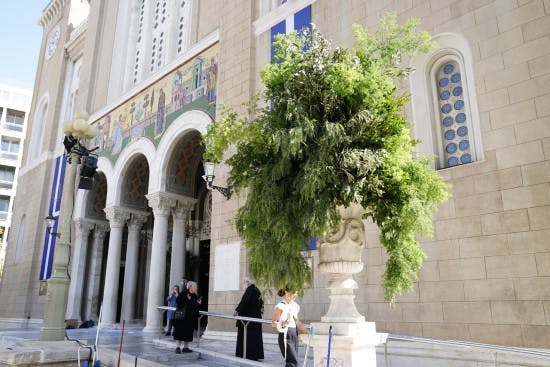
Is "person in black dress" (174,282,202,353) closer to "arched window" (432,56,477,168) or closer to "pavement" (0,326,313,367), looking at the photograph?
"pavement" (0,326,313,367)

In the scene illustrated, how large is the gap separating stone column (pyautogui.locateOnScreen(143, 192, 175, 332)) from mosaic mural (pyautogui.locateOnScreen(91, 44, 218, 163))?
195 cm

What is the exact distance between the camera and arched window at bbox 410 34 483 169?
695 cm

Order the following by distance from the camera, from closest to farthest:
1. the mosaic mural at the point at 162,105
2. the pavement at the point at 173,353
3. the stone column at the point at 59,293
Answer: the pavement at the point at 173,353
the stone column at the point at 59,293
the mosaic mural at the point at 162,105

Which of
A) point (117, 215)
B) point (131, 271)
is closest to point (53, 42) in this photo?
point (117, 215)

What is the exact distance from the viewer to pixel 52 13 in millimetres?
23844

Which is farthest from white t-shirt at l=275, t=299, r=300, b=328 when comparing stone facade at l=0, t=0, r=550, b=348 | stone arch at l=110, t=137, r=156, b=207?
stone arch at l=110, t=137, r=156, b=207

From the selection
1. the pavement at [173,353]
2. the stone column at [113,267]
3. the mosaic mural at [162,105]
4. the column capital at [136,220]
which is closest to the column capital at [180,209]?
the mosaic mural at [162,105]

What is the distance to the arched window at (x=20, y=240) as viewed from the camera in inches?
785

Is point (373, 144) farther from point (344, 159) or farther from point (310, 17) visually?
point (310, 17)

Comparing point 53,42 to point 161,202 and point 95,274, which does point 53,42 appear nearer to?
point 95,274

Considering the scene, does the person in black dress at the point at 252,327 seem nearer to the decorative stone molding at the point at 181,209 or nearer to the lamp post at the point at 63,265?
the lamp post at the point at 63,265

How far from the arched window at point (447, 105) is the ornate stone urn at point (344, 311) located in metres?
4.14

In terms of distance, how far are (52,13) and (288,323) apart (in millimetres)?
24941

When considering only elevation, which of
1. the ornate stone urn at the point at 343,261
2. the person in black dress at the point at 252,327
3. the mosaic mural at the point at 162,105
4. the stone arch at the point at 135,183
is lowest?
the person in black dress at the point at 252,327
